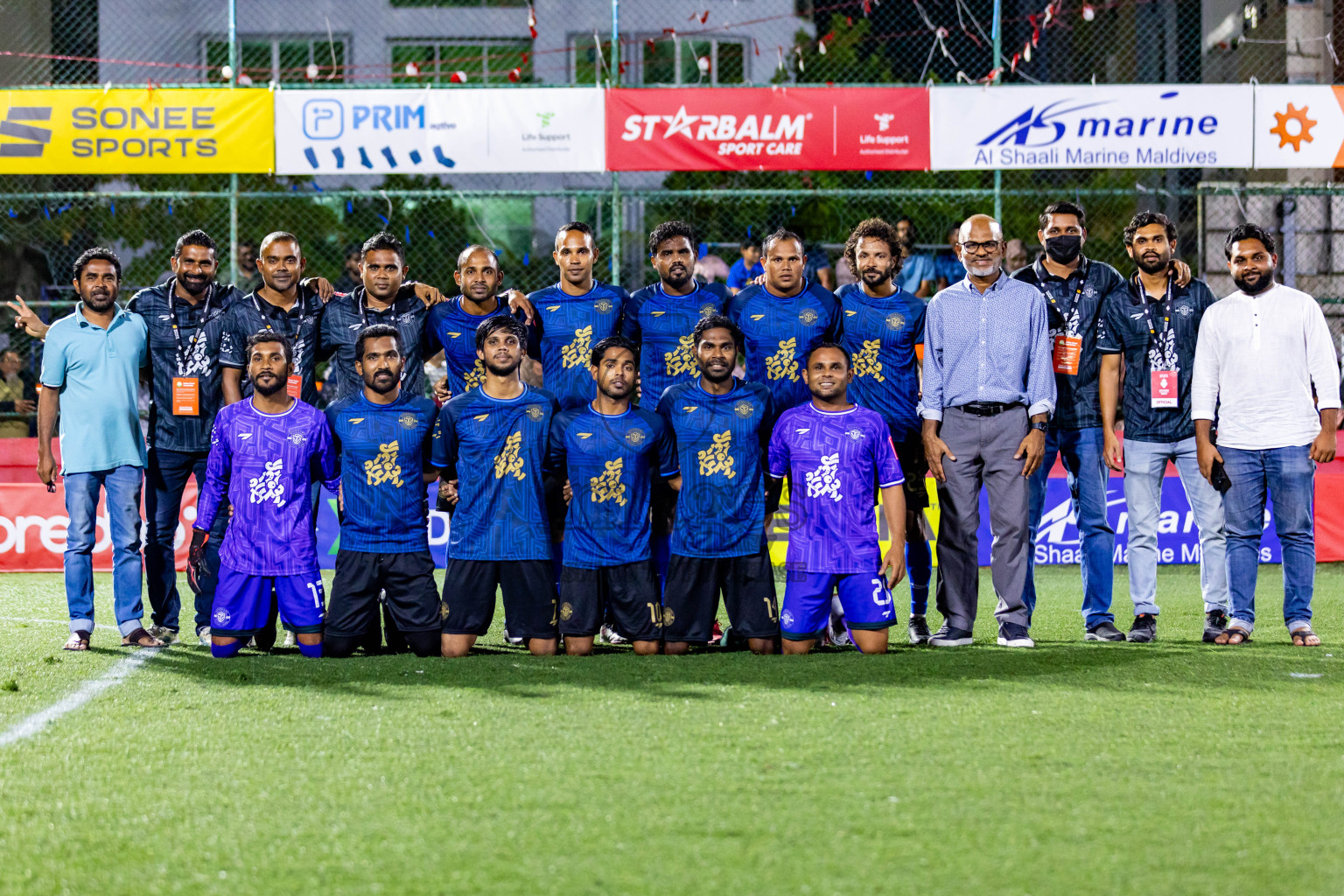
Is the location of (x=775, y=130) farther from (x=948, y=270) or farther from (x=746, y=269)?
(x=948, y=270)

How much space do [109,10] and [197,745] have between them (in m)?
17.7

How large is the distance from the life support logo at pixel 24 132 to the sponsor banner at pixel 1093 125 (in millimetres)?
7785

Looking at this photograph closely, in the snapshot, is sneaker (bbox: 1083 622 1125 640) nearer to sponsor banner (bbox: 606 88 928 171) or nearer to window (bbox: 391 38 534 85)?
sponsor banner (bbox: 606 88 928 171)

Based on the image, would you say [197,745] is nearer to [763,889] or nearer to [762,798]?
[762,798]

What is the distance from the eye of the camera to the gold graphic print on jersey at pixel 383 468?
21.5 ft

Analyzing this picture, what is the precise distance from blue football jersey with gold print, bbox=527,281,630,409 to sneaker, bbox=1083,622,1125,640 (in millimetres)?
2644

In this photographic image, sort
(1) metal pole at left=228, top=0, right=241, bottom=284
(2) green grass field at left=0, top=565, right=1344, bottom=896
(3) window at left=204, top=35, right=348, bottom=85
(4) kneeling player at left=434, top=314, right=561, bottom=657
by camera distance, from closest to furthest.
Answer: (2) green grass field at left=0, top=565, right=1344, bottom=896 < (4) kneeling player at left=434, top=314, right=561, bottom=657 < (1) metal pole at left=228, top=0, right=241, bottom=284 < (3) window at left=204, top=35, right=348, bottom=85

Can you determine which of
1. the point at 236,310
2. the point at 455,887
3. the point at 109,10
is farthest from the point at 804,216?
the point at 455,887

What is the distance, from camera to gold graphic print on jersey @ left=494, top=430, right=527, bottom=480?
6.55m

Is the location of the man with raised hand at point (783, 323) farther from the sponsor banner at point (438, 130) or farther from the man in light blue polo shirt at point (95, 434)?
the sponsor banner at point (438, 130)

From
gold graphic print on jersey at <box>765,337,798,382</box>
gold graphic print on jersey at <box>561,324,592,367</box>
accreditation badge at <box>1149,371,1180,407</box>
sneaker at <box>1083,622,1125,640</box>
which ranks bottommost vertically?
sneaker at <box>1083,622,1125,640</box>

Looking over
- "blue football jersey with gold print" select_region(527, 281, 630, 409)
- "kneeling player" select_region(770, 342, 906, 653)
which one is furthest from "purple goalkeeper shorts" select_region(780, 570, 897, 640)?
"blue football jersey with gold print" select_region(527, 281, 630, 409)

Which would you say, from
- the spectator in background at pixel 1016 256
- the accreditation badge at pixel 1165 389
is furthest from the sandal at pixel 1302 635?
the spectator in background at pixel 1016 256

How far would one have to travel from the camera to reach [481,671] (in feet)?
19.9
